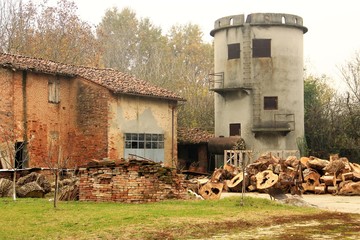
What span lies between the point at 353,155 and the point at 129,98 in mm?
14716

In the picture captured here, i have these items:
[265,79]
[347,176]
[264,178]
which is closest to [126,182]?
[264,178]

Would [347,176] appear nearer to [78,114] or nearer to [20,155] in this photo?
[78,114]

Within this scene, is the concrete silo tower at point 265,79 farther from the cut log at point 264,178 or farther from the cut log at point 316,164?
the cut log at point 264,178

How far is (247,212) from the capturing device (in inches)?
712

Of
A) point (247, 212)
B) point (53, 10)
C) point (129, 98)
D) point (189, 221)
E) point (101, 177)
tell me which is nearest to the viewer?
point (189, 221)

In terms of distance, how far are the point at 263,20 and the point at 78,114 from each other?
12.9 meters

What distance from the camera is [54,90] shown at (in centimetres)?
3228

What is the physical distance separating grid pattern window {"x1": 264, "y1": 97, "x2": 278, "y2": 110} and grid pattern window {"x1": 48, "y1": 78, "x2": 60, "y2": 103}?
12906 mm

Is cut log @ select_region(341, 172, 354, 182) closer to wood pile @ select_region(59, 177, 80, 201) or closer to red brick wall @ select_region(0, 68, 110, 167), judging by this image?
wood pile @ select_region(59, 177, 80, 201)

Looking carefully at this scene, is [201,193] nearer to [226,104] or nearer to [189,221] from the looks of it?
[189,221]

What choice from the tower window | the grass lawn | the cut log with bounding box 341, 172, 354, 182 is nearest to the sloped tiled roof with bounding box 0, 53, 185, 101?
the tower window

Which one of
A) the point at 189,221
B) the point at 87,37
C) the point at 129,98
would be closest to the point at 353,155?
the point at 129,98

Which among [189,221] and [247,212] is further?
[247,212]

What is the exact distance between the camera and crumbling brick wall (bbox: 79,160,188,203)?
20859 mm
